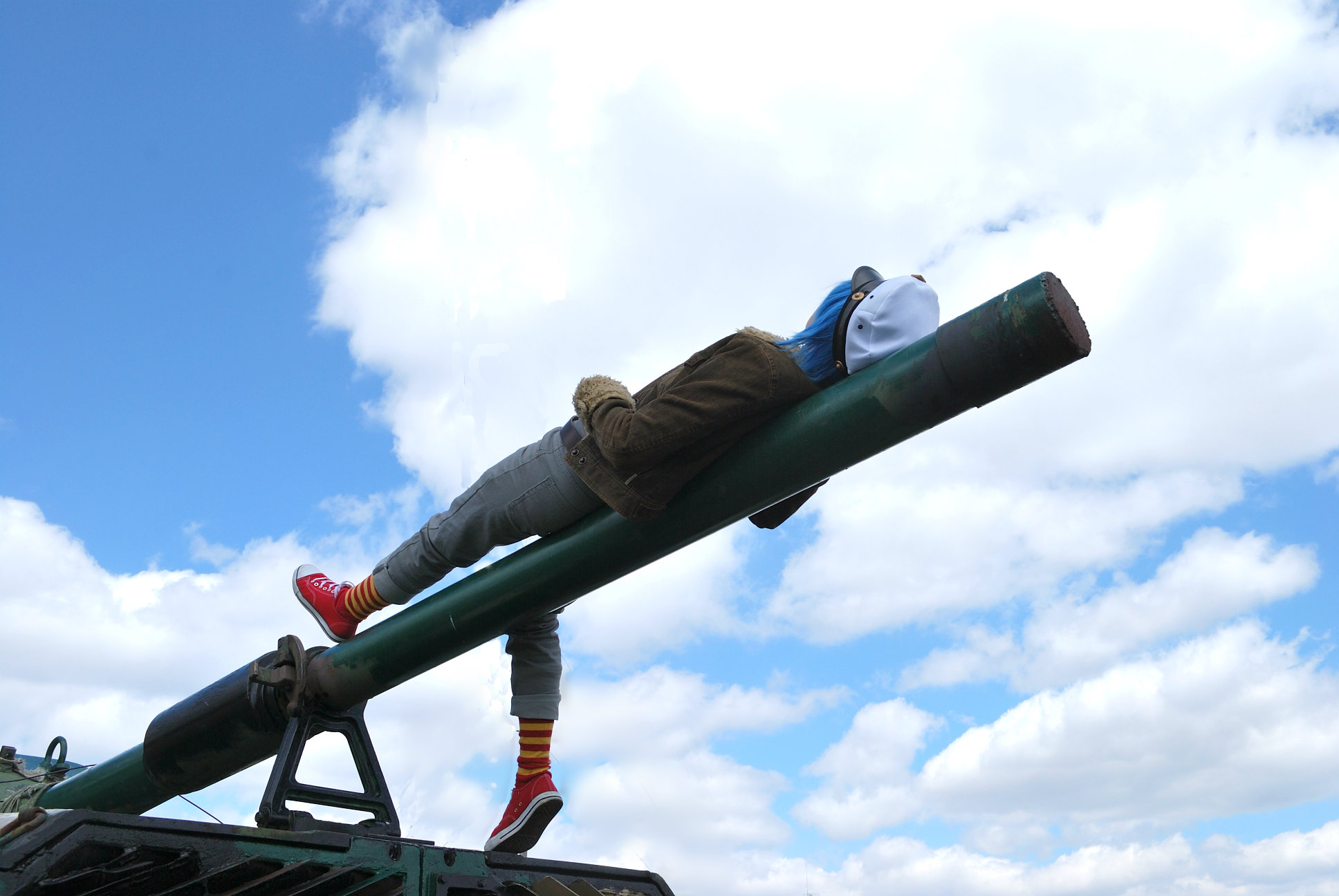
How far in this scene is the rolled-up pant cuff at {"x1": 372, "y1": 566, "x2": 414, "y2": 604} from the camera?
414cm

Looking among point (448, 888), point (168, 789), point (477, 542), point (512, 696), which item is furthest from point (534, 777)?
point (168, 789)

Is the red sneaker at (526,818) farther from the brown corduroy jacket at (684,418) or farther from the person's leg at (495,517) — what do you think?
the brown corduroy jacket at (684,418)

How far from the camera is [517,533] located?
394 centimetres

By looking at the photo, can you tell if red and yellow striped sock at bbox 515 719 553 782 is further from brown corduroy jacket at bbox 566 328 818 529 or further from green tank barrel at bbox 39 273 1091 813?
brown corduroy jacket at bbox 566 328 818 529

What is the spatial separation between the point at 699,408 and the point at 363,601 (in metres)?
1.55

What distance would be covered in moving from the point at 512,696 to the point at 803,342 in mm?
1707

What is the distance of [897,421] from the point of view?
125 inches

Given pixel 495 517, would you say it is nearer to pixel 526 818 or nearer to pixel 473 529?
pixel 473 529

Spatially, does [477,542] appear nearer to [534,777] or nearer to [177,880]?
[534,777]

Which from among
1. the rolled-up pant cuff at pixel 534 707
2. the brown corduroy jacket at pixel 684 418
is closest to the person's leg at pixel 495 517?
the brown corduroy jacket at pixel 684 418

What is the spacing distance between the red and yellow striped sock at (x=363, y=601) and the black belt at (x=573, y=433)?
93 cm

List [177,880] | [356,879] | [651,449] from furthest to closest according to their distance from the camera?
1. [651,449]
2. [356,879]
3. [177,880]

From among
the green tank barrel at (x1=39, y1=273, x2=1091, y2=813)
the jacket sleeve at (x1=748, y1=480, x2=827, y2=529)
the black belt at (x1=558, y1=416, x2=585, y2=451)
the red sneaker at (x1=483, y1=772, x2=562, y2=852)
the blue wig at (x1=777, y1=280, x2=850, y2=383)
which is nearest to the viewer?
the green tank barrel at (x1=39, y1=273, x2=1091, y2=813)

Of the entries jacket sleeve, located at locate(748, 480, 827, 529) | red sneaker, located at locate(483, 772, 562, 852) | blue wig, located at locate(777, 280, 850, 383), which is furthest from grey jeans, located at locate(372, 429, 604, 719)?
blue wig, located at locate(777, 280, 850, 383)
